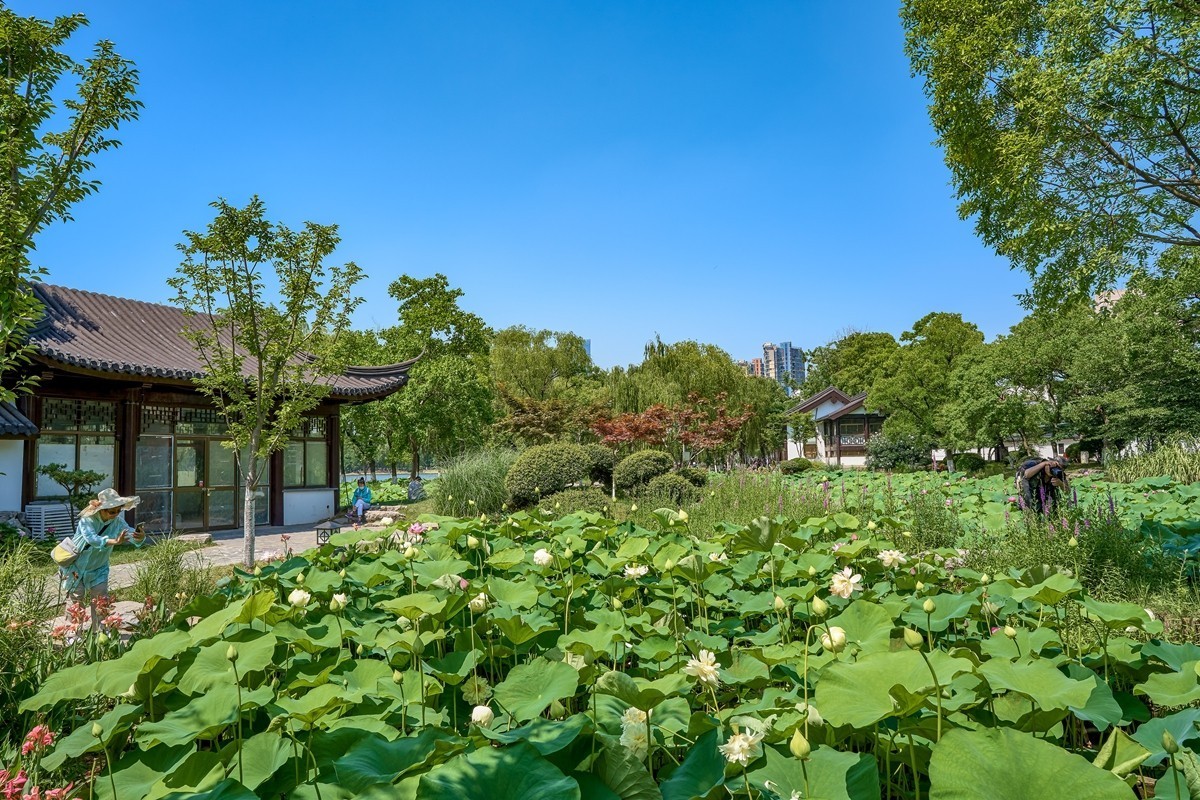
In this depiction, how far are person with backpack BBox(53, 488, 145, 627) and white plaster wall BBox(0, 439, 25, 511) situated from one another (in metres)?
6.70

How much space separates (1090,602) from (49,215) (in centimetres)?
566

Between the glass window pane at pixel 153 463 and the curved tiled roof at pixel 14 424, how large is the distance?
1854 millimetres

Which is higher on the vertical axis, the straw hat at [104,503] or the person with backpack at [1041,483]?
the straw hat at [104,503]

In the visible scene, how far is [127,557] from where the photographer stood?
8.57 m

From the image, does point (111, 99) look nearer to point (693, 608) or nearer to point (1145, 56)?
point (693, 608)

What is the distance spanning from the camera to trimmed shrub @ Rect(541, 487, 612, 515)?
27.0ft

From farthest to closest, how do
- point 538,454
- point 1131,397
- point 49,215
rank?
point 1131,397 → point 538,454 → point 49,215

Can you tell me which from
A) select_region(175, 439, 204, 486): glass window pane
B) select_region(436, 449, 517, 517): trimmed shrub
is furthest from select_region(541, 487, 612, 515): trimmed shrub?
select_region(175, 439, 204, 486): glass window pane

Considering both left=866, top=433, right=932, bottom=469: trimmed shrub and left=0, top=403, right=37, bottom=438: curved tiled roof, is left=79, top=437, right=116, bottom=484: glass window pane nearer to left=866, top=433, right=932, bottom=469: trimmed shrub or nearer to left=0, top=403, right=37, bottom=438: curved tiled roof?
left=0, top=403, right=37, bottom=438: curved tiled roof

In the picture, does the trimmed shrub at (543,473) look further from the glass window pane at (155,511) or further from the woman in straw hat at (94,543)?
the glass window pane at (155,511)

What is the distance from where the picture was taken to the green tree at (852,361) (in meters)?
35.5

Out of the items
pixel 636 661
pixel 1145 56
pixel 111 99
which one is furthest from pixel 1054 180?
pixel 111 99

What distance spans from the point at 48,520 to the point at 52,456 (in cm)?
112

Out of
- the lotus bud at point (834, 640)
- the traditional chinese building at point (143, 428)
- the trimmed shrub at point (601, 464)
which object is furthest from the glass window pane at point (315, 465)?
the lotus bud at point (834, 640)
